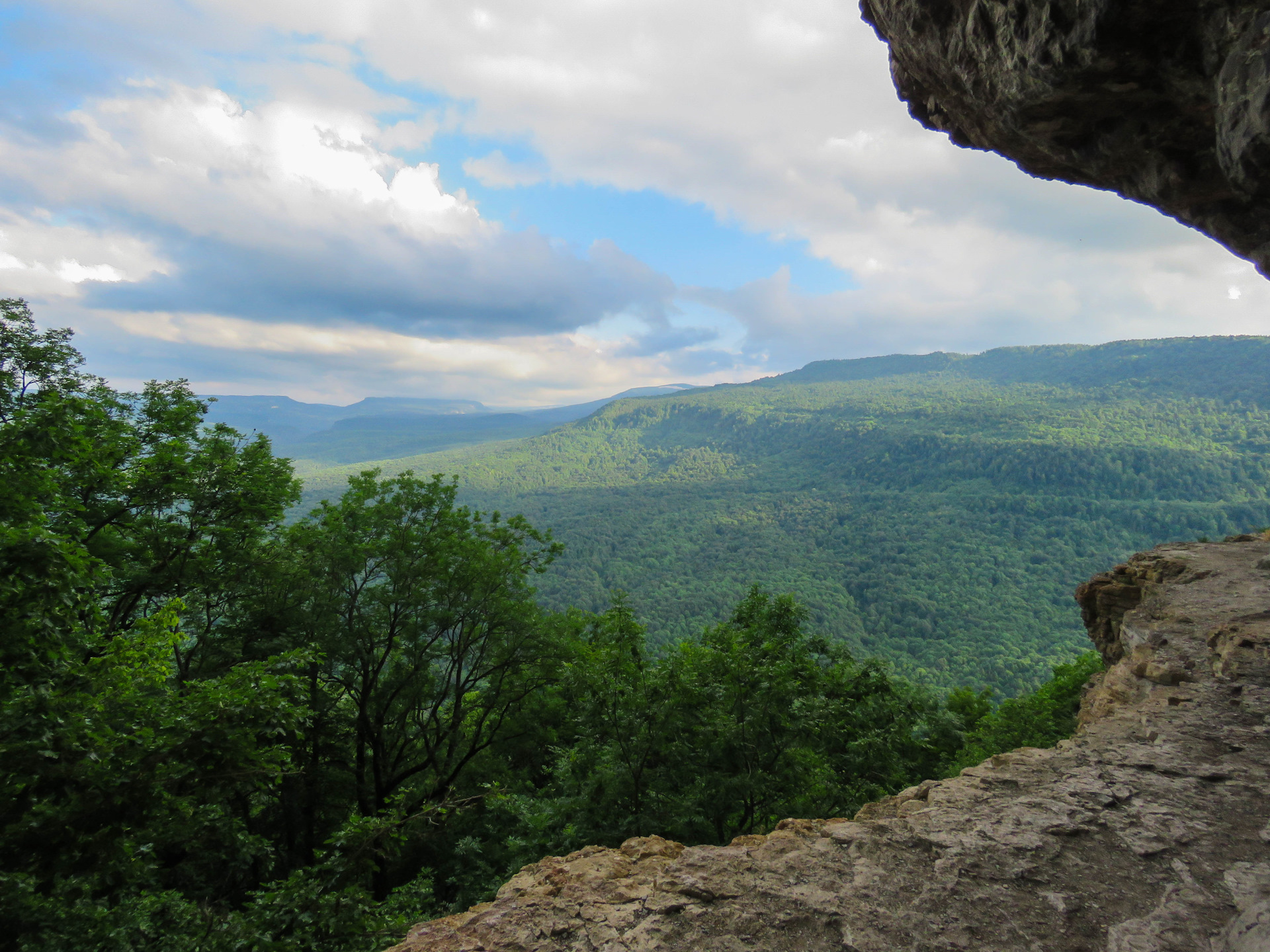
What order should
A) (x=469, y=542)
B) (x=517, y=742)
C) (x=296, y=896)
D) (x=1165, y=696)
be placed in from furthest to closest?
(x=517, y=742)
(x=469, y=542)
(x=1165, y=696)
(x=296, y=896)

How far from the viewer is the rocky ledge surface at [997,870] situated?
4293 millimetres

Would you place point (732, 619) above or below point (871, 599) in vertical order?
above

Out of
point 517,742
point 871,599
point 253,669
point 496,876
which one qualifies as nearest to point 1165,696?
point 496,876

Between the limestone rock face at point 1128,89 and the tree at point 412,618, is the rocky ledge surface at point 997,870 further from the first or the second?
the tree at point 412,618

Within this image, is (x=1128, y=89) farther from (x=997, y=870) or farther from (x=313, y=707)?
(x=313, y=707)

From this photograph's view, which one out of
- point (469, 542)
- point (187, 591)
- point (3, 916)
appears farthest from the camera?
point (469, 542)

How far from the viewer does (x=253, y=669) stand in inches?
316

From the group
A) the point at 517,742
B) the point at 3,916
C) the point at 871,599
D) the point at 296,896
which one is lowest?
the point at 871,599

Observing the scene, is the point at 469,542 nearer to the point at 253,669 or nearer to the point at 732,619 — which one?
the point at 253,669

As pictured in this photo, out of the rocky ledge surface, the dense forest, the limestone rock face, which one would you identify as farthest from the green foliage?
the limestone rock face

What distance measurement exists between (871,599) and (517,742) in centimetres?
14088

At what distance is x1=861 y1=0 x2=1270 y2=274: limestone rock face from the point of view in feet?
16.6

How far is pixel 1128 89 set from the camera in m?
6.11

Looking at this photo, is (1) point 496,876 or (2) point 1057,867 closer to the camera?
(2) point 1057,867
